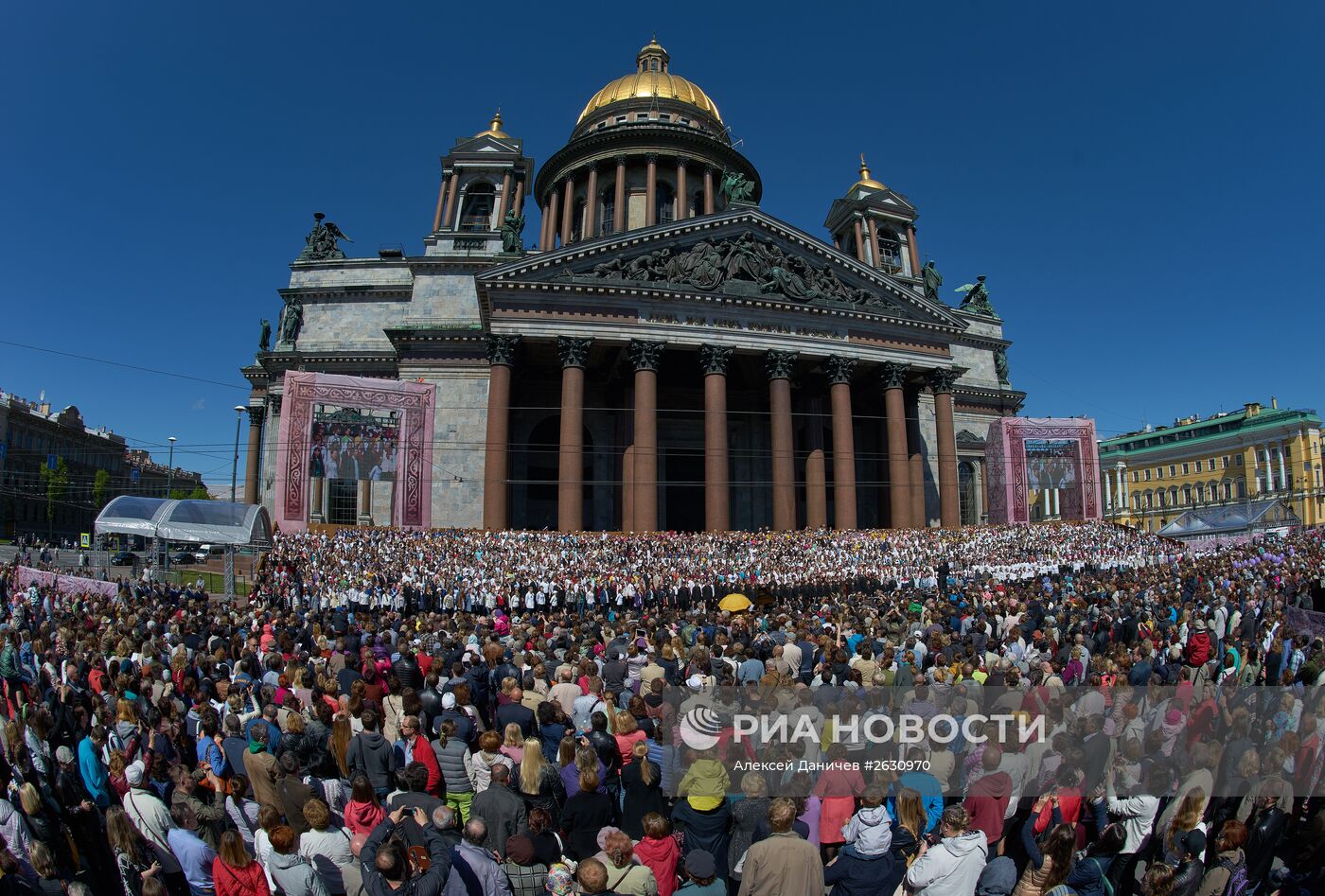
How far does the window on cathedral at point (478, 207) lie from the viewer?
47219mm

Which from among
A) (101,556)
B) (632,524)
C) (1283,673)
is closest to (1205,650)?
(1283,673)

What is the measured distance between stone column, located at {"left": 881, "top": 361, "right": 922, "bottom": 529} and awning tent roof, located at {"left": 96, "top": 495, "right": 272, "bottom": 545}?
1052 inches

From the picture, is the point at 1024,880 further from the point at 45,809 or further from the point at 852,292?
the point at 852,292

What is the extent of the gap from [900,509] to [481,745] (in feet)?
105

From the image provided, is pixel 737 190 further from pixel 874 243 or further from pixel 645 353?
pixel 874 243

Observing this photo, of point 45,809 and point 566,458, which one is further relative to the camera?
point 566,458

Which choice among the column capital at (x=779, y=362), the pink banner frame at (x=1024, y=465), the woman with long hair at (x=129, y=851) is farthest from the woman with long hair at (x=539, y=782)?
the pink banner frame at (x=1024, y=465)

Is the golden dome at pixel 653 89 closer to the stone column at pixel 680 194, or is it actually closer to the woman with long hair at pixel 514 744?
the stone column at pixel 680 194

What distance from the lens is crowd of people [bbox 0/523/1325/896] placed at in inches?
196

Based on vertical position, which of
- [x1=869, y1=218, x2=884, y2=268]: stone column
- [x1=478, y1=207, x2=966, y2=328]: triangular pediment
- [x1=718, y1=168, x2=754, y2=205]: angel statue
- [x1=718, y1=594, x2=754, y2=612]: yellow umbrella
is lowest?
[x1=718, y1=594, x2=754, y2=612]: yellow umbrella

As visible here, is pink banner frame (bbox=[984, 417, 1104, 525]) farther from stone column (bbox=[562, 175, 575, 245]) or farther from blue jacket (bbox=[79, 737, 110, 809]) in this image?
blue jacket (bbox=[79, 737, 110, 809])

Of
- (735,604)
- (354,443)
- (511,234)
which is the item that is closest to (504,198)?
(511,234)

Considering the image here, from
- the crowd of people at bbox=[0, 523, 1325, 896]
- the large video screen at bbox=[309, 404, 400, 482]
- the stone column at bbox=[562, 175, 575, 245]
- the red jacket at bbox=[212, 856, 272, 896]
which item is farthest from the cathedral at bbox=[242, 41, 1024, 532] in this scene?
the red jacket at bbox=[212, 856, 272, 896]

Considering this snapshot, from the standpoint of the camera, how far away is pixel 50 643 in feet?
41.3
